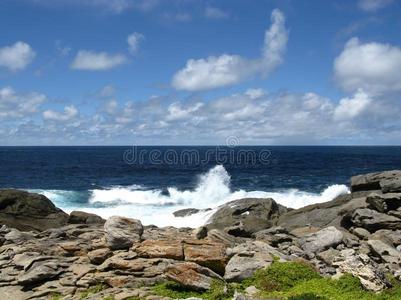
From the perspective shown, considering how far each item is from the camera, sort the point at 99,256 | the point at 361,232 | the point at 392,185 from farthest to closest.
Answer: the point at 392,185, the point at 361,232, the point at 99,256

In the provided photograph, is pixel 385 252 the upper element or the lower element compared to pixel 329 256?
lower

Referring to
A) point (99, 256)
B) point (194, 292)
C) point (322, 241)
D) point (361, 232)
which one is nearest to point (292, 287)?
point (194, 292)

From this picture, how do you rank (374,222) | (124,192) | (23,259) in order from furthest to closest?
(124,192)
(374,222)
(23,259)

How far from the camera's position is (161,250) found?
22156mm

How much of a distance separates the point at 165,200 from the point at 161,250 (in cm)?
4864

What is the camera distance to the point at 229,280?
20.1 metres

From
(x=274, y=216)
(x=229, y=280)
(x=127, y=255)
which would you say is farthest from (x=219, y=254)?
(x=274, y=216)

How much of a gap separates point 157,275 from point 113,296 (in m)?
2.20

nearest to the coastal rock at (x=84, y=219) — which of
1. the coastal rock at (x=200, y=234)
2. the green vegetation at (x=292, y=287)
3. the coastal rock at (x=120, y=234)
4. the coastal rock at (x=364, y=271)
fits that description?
the coastal rock at (x=200, y=234)

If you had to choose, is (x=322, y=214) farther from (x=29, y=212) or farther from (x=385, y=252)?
(x=29, y=212)

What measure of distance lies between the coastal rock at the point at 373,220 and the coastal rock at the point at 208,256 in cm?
1323

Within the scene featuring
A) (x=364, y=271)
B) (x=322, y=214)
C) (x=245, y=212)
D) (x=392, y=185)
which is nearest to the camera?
(x=364, y=271)

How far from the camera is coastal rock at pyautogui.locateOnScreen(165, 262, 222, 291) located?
754 inches

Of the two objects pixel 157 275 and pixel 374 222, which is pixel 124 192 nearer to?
pixel 374 222
